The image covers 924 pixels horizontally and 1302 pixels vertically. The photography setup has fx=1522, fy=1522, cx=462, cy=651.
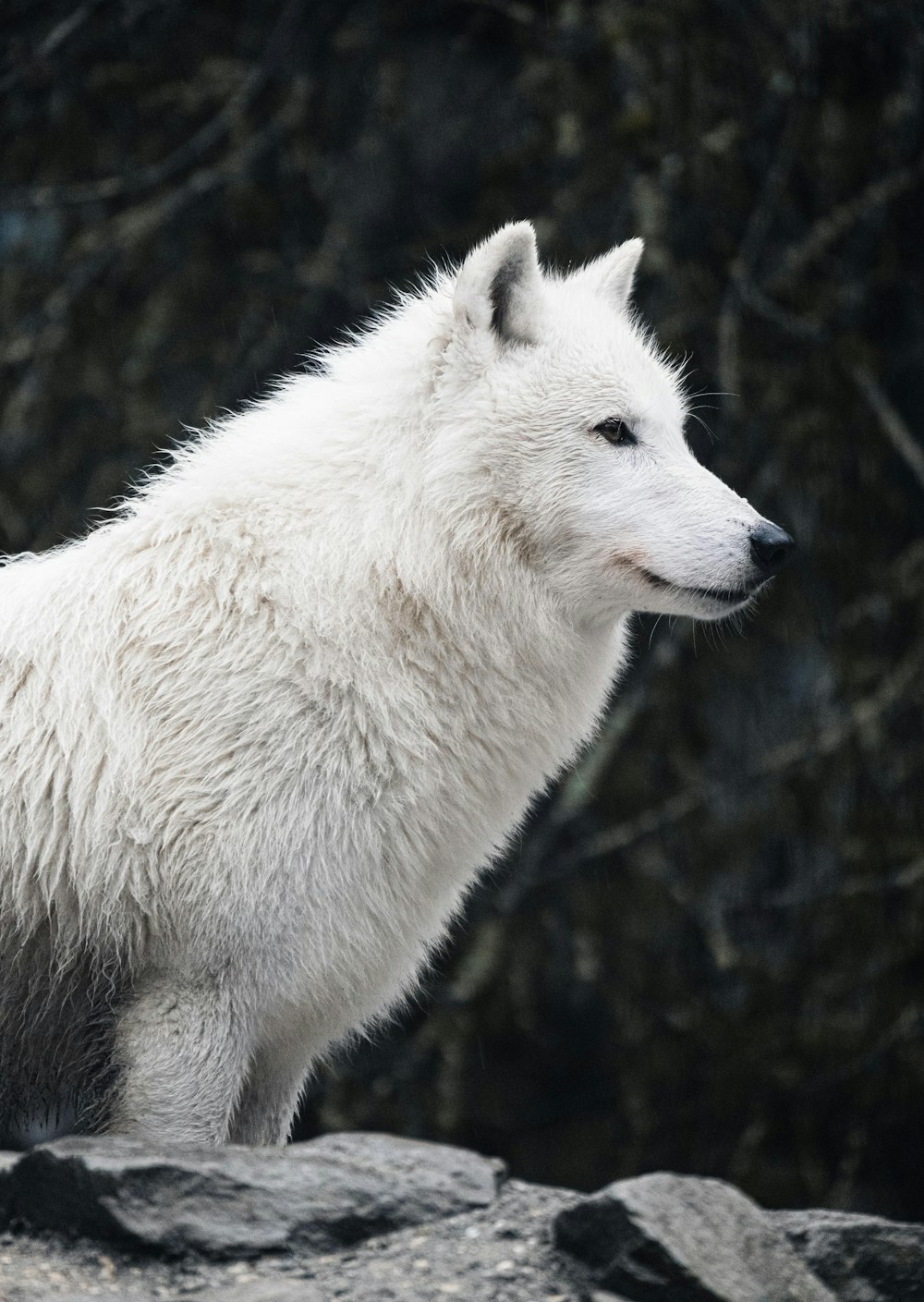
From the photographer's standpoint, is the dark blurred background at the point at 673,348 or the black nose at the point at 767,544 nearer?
the black nose at the point at 767,544

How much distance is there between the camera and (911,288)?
9695 mm

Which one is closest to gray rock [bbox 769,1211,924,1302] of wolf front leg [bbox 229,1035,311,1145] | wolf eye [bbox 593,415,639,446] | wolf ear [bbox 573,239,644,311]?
wolf front leg [bbox 229,1035,311,1145]

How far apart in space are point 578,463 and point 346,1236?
2070 millimetres

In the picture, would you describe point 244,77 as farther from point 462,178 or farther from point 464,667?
point 464,667

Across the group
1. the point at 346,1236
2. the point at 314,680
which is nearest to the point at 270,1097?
the point at 346,1236

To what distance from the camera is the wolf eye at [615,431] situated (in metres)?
4.24

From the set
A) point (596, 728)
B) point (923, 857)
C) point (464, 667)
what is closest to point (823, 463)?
point (923, 857)

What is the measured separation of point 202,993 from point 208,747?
2.04 feet

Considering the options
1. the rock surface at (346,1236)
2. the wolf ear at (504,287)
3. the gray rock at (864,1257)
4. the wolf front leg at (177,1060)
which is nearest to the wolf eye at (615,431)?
the wolf ear at (504,287)

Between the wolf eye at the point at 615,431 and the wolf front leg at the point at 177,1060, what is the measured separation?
181cm

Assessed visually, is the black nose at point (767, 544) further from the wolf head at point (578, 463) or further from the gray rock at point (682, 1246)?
the gray rock at point (682, 1246)

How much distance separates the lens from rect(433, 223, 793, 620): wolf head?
4.13 metres

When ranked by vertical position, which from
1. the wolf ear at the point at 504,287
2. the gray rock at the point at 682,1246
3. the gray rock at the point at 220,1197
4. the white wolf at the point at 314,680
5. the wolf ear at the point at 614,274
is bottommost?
the gray rock at the point at 220,1197

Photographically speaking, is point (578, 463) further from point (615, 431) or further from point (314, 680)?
point (314, 680)
